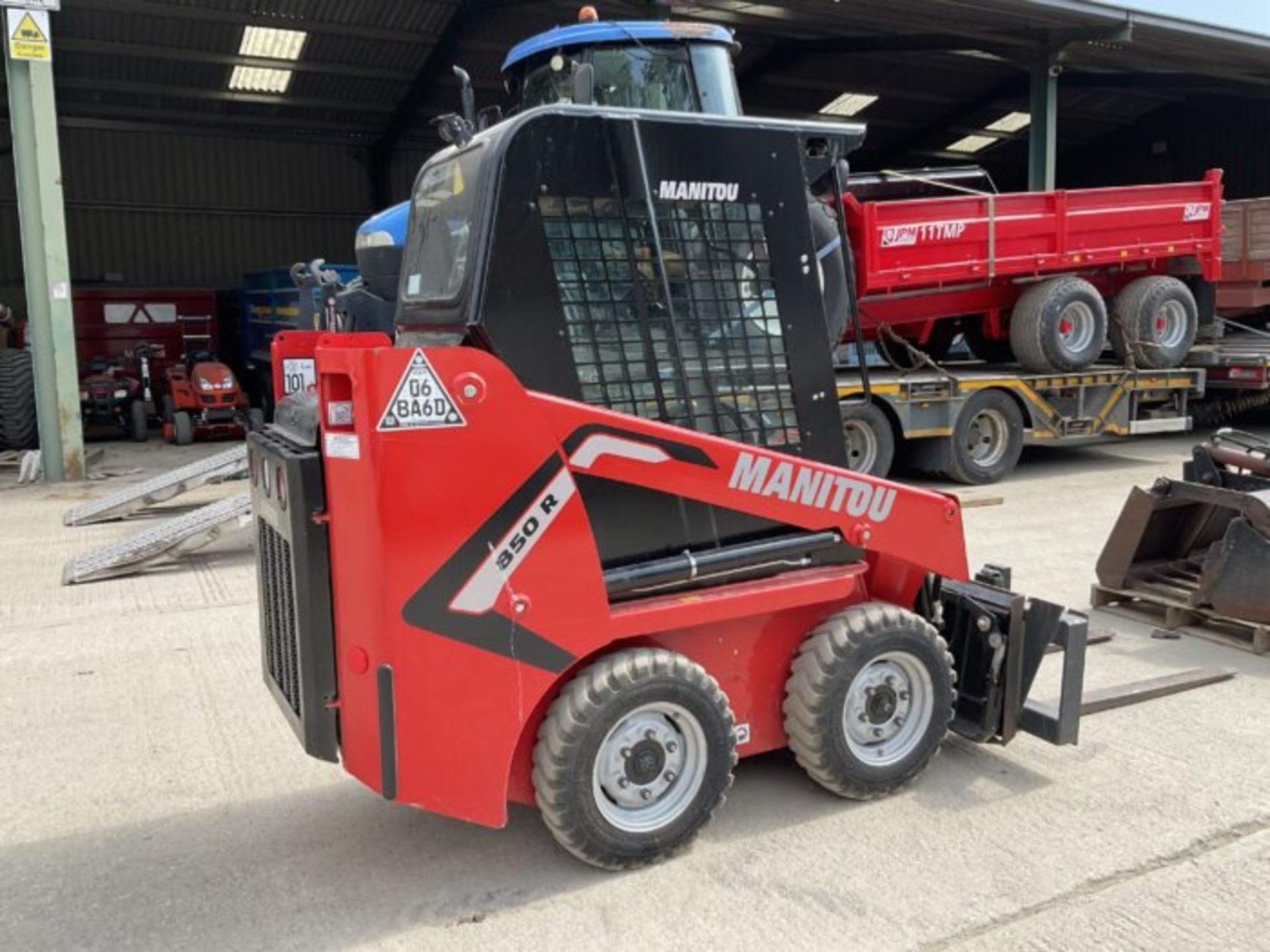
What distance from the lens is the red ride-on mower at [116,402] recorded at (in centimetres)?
1548

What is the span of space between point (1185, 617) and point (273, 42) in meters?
16.6

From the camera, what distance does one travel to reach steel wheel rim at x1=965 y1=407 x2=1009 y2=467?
1088cm

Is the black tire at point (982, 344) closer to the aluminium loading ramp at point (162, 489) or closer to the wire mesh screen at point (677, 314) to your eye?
the aluminium loading ramp at point (162, 489)

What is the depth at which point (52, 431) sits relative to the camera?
463 inches

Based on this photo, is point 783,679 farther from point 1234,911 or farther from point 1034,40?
point 1034,40

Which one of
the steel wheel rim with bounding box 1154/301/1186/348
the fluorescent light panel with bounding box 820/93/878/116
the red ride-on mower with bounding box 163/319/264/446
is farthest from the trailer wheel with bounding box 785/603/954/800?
the fluorescent light panel with bounding box 820/93/878/116

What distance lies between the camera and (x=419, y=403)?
2.80 metres

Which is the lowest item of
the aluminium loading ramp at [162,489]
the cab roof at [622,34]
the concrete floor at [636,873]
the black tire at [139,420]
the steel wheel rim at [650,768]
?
the concrete floor at [636,873]

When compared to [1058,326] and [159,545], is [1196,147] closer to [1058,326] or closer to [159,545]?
[1058,326]

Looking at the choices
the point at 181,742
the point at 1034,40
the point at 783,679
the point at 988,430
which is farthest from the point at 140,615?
the point at 1034,40

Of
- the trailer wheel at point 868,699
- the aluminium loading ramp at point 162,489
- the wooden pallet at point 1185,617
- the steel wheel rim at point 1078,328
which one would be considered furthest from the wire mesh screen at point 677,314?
the steel wheel rim at point 1078,328

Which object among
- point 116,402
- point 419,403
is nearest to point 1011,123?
point 116,402

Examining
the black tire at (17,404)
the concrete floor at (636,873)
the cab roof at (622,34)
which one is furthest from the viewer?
the black tire at (17,404)

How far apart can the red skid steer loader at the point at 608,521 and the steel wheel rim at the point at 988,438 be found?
733 centimetres
